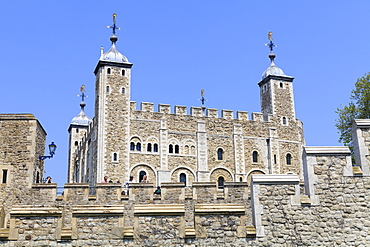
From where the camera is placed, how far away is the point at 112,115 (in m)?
38.5

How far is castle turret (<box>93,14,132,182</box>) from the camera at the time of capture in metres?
37.3

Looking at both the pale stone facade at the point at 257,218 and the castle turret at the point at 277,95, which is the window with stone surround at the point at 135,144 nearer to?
the castle turret at the point at 277,95

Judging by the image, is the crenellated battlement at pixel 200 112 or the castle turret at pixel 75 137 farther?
the castle turret at pixel 75 137

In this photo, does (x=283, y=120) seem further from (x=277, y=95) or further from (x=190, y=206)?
(x=190, y=206)

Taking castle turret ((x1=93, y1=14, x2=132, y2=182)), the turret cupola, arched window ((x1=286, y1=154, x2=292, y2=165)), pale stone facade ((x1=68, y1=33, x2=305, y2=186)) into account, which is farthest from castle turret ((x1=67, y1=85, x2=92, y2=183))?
arched window ((x1=286, y1=154, x2=292, y2=165))

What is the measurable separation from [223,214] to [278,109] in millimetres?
35605

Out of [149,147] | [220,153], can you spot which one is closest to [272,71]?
[220,153]

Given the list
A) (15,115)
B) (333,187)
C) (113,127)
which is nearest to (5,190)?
(15,115)

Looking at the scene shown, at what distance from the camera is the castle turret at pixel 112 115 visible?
37.3 metres

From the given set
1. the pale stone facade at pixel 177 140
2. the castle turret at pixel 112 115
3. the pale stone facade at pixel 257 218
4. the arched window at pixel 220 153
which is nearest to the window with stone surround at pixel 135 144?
the pale stone facade at pixel 177 140

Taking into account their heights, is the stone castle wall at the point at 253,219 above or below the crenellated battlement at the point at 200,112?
below

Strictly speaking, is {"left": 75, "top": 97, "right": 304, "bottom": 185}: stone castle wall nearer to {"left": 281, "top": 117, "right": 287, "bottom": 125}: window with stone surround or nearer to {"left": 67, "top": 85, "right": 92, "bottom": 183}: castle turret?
{"left": 281, "top": 117, "right": 287, "bottom": 125}: window with stone surround

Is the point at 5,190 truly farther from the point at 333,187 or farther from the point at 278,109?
the point at 278,109

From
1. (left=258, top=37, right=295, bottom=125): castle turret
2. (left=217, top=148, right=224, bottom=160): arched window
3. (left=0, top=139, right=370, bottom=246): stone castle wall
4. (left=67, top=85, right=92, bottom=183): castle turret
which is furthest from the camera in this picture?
(left=67, top=85, right=92, bottom=183): castle turret
